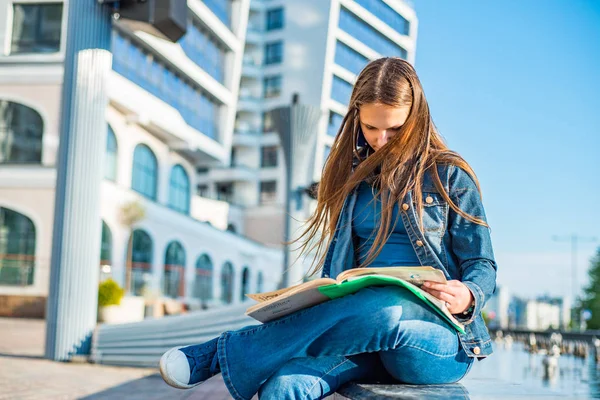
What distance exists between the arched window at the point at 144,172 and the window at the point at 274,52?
919 inches

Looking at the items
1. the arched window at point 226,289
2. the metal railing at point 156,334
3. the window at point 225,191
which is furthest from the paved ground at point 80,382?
the window at point 225,191

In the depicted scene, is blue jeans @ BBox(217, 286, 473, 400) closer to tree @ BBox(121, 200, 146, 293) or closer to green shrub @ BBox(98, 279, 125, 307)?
green shrub @ BBox(98, 279, 125, 307)

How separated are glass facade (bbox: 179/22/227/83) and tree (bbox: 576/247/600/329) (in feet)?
113

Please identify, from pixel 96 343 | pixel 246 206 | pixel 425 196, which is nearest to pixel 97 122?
pixel 96 343

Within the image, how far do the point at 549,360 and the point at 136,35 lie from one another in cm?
1583

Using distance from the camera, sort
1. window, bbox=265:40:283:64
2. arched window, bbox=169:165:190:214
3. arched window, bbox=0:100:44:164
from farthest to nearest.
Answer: window, bbox=265:40:283:64 < arched window, bbox=169:165:190:214 < arched window, bbox=0:100:44:164

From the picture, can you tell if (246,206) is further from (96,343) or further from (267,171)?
(96,343)

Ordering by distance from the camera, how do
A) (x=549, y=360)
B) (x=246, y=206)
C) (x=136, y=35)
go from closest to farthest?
(x=549, y=360), (x=136, y=35), (x=246, y=206)

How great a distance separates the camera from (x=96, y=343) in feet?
25.5

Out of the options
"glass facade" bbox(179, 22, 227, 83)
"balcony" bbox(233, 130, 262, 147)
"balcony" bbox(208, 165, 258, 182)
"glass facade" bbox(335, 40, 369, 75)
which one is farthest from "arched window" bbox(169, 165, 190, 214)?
"glass facade" bbox(335, 40, 369, 75)

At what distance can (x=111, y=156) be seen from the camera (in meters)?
22.3

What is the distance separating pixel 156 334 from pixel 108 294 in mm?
5270

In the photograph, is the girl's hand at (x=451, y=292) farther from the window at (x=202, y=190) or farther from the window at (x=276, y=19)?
the window at (x=276, y=19)

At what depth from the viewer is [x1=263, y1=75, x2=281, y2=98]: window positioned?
47656 mm
